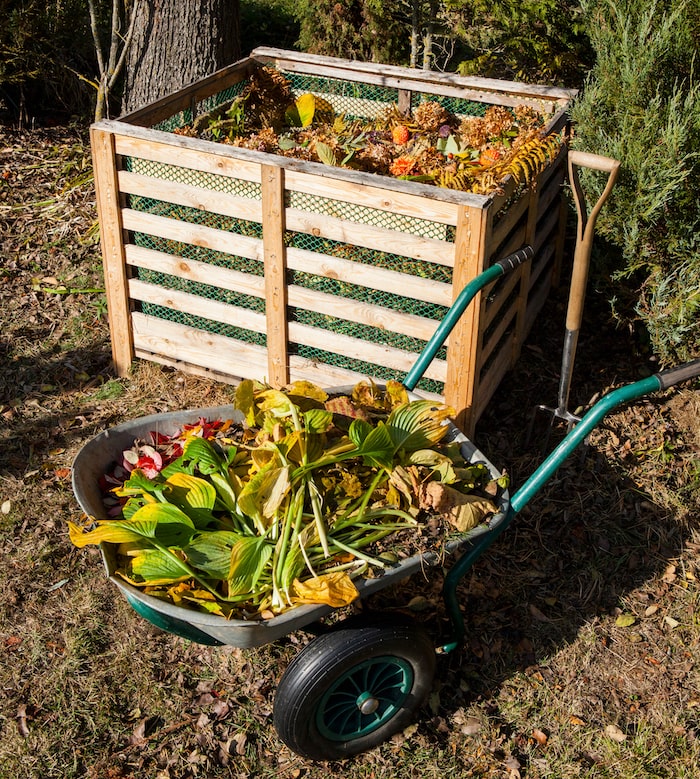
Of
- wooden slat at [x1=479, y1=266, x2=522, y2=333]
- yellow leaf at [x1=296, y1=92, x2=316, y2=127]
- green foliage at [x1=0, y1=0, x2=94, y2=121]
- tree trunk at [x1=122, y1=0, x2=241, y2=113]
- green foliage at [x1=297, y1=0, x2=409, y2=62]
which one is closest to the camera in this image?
wooden slat at [x1=479, y1=266, x2=522, y2=333]

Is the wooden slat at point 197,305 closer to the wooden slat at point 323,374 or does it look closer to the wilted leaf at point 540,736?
the wooden slat at point 323,374

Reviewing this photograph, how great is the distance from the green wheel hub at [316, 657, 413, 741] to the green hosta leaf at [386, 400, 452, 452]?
0.71 m

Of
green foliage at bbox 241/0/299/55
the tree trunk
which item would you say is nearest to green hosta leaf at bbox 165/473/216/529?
the tree trunk

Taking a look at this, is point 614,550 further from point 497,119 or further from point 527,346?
point 497,119

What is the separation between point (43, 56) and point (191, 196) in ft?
11.6

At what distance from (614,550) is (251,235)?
221 cm

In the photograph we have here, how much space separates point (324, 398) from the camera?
3.26m

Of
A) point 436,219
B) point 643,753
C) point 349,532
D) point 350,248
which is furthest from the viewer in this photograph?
point 350,248

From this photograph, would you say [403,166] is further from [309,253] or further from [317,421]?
[317,421]

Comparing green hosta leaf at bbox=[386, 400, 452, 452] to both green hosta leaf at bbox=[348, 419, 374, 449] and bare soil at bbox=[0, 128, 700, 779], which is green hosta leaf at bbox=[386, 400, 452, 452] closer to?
green hosta leaf at bbox=[348, 419, 374, 449]

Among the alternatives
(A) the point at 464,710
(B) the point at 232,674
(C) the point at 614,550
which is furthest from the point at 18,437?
(C) the point at 614,550

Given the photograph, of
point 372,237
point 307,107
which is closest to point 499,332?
point 372,237

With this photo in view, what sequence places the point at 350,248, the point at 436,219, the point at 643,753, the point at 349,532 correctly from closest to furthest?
the point at 349,532 → the point at 643,753 → the point at 436,219 → the point at 350,248

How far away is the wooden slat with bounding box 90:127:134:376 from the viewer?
4465mm
